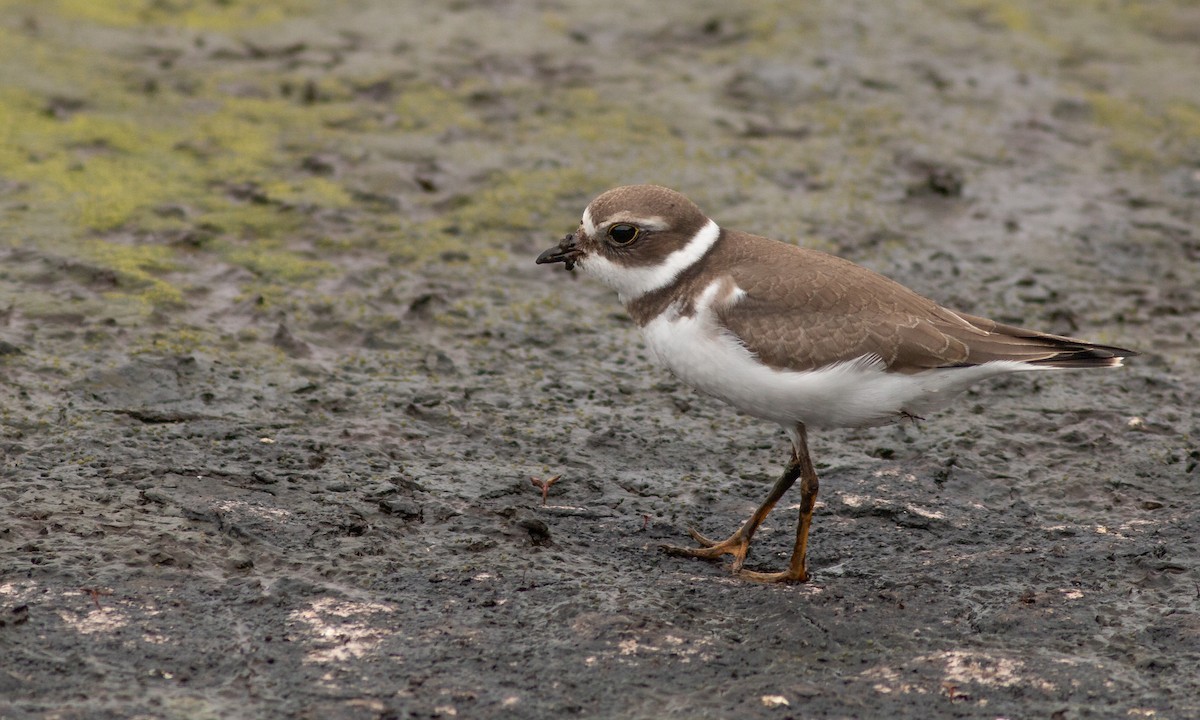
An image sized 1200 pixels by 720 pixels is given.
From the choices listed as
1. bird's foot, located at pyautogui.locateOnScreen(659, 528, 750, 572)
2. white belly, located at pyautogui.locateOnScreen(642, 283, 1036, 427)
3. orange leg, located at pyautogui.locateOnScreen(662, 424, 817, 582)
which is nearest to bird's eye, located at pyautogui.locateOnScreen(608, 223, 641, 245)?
white belly, located at pyautogui.locateOnScreen(642, 283, 1036, 427)

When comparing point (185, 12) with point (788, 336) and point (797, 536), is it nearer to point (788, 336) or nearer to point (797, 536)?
point (788, 336)

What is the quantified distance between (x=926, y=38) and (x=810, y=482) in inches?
299

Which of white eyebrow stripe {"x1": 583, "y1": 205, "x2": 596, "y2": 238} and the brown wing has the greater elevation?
white eyebrow stripe {"x1": 583, "y1": 205, "x2": 596, "y2": 238}

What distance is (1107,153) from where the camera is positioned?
10500 millimetres

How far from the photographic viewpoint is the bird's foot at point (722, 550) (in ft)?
19.4

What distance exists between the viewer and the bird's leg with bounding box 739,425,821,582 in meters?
5.72

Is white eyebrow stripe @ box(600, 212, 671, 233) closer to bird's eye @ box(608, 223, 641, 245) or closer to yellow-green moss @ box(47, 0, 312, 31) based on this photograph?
bird's eye @ box(608, 223, 641, 245)

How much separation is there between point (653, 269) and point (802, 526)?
4.28 feet

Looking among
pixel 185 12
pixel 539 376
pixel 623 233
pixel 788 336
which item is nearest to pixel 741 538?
pixel 788 336

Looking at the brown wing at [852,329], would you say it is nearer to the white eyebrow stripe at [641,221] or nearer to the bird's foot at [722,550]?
the white eyebrow stripe at [641,221]

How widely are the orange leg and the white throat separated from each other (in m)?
0.88

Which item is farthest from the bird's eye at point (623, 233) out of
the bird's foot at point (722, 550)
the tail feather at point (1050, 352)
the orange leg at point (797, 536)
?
the tail feather at point (1050, 352)

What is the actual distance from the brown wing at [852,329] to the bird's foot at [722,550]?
0.88 m

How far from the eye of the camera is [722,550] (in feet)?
19.5
